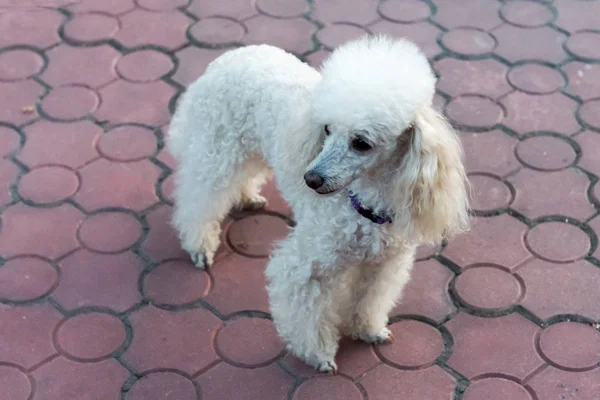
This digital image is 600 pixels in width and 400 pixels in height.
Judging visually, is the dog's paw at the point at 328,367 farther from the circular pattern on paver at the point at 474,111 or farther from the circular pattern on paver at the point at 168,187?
the circular pattern on paver at the point at 474,111

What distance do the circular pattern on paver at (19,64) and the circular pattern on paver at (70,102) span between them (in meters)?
0.19

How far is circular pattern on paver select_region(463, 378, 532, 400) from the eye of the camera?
2.27m

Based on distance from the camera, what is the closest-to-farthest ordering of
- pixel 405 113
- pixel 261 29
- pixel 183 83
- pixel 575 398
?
pixel 405 113 → pixel 575 398 → pixel 183 83 → pixel 261 29

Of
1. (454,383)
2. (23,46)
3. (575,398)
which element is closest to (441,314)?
(454,383)

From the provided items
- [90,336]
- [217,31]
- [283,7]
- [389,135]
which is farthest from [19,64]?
[389,135]

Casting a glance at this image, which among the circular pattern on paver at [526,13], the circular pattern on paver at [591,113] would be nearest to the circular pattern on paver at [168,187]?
the circular pattern on paver at [591,113]

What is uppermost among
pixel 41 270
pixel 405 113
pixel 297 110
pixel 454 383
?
pixel 405 113

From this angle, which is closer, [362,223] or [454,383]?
[362,223]

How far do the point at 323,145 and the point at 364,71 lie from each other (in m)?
0.21

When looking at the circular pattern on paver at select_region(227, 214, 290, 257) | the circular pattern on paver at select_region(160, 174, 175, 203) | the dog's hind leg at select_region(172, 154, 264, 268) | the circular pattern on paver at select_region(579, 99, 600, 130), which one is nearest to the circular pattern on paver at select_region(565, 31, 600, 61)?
the circular pattern on paver at select_region(579, 99, 600, 130)

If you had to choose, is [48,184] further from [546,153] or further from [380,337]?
[546,153]

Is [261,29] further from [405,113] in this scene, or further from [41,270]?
[405,113]

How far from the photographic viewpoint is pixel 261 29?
143 inches

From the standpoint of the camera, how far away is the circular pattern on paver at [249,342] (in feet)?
7.79
